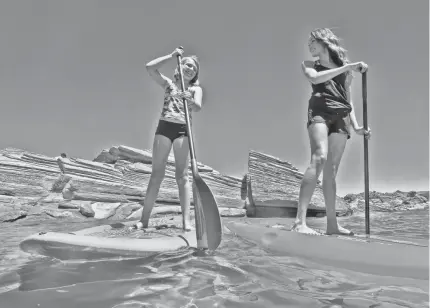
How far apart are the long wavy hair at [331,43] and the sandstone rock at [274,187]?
11.9 meters

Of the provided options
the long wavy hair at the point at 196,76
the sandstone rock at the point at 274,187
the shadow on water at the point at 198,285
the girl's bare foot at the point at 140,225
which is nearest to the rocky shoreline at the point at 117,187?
the sandstone rock at the point at 274,187

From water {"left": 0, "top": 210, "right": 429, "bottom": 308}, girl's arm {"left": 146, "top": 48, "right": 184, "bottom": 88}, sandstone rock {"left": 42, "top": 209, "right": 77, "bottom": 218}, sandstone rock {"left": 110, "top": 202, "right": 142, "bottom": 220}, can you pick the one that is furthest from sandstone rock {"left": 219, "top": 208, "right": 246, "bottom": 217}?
water {"left": 0, "top": 210, "right": 429, "bottom": 308}

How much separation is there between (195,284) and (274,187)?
13.6 meters

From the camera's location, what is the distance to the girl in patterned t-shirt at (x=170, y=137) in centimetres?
387

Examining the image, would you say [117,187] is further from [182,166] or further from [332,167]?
[332,167]

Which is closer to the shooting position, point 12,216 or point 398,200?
point 12,216

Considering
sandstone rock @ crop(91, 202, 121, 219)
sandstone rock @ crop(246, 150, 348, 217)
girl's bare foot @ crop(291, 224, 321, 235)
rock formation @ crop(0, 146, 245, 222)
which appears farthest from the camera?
sandstone rock @ crop(246, 150, 348, 217)

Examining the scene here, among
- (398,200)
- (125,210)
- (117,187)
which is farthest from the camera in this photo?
(398,200)

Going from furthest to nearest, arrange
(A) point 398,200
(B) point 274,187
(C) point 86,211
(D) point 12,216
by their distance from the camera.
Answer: (A) point 398,200 < (B) point 274,187 < (C) point 86,211 < (D) point 12,216

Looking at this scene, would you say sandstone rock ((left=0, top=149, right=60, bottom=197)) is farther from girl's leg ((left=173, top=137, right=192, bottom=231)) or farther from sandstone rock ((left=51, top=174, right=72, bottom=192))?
girl's leg ((left=173, top=137, right=192, bottom=231))

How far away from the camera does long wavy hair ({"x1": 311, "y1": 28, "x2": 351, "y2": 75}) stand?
3.29 meters

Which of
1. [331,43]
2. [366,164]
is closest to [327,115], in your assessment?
[331,43]

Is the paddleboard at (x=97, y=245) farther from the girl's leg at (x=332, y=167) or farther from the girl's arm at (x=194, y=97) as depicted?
the girl's arm at (x=194, y=97)

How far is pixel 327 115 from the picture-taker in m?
3.18
